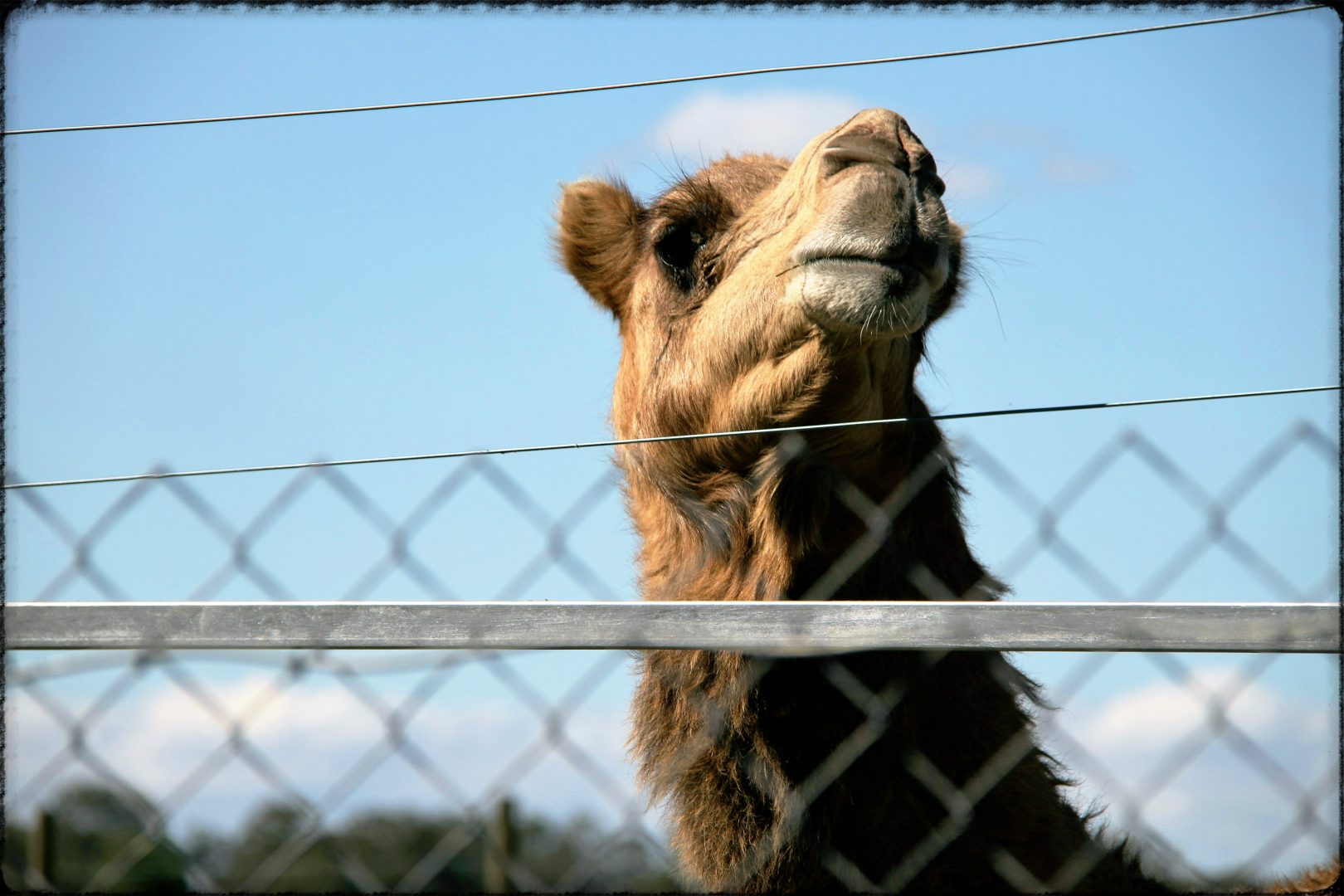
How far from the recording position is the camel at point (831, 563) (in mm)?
3023

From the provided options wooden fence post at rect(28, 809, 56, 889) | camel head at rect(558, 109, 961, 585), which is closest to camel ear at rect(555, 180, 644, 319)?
camel head at rect(558, 109, 961, 585)

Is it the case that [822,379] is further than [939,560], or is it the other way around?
[939,560]

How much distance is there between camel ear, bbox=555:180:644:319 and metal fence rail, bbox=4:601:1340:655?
8.96 feet

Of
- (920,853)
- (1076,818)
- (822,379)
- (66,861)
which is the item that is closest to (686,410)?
(822,379)

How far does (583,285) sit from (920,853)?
2495 mm

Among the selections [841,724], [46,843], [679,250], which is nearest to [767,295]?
[679,250]

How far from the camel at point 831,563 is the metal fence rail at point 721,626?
3.11 ft

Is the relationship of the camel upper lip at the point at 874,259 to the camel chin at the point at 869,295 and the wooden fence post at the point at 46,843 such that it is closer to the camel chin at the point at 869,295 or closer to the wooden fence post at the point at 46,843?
the camel chin at the point at 869,295

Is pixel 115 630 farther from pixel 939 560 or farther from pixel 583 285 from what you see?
pixel 583 285

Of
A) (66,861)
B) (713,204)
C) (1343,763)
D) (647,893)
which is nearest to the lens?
(1343,763)

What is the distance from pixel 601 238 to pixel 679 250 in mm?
573

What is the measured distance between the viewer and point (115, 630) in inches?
71.5

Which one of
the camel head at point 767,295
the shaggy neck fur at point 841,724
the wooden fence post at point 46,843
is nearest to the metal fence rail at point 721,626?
the shaggy neck fur at point 841,724

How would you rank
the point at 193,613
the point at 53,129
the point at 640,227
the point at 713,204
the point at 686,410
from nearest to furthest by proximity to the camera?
the point at 193,613
the point at 53,129
the point at 686,410
the point at 713,204
the point at 640,227
